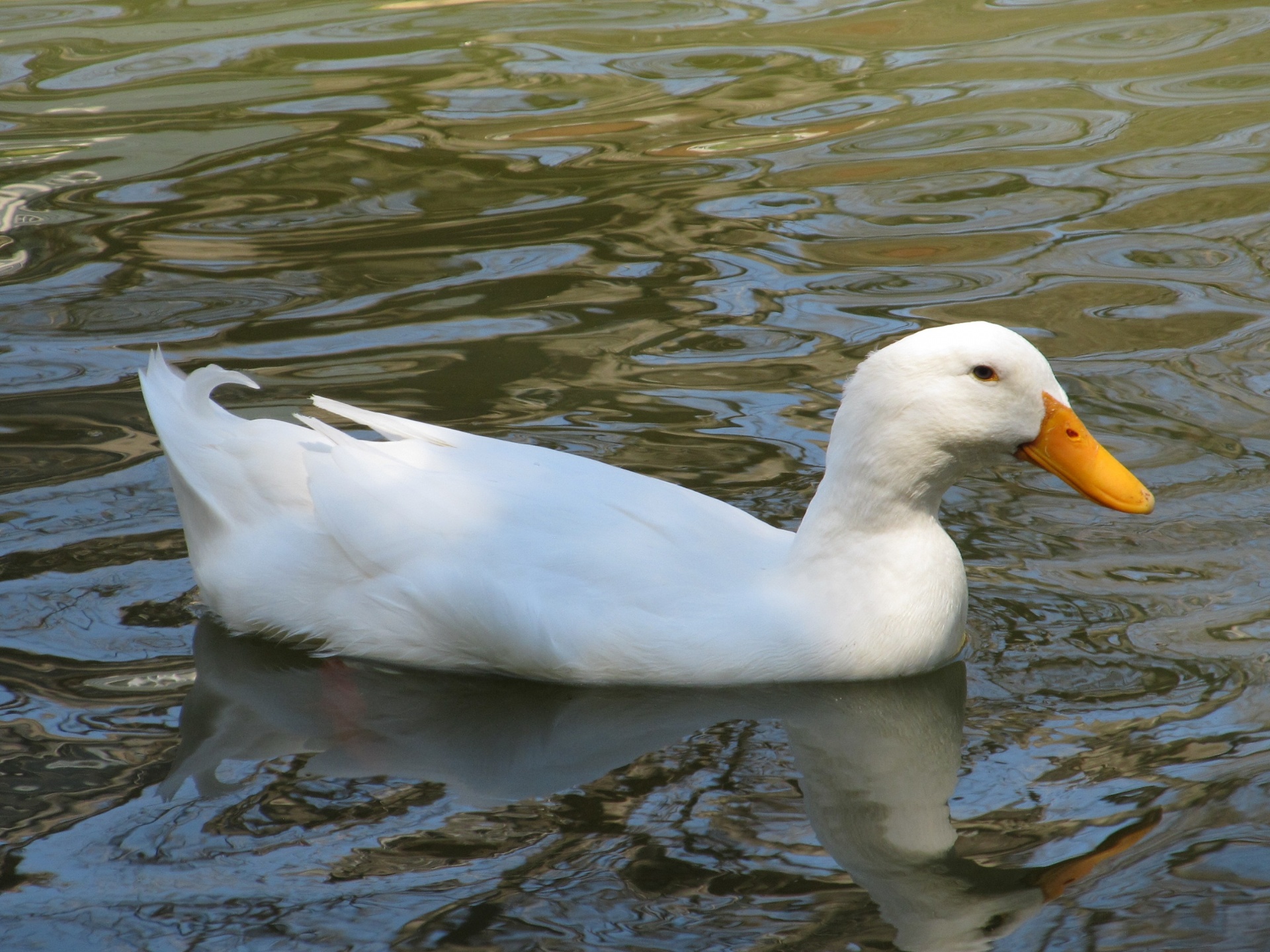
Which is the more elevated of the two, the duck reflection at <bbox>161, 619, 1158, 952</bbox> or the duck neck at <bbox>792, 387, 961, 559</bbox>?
the duck neck at <bbox>792, 387, 961, 559</bbox>

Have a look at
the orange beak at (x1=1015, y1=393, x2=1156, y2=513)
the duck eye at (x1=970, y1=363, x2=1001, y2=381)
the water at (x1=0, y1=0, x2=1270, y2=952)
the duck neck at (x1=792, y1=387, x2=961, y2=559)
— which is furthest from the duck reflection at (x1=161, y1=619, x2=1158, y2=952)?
the duck eye at (x1=970, y1=363, x2=1001, y2=381)

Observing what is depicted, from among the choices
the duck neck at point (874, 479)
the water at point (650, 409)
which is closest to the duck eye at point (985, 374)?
the duck neck at point (874, 479)

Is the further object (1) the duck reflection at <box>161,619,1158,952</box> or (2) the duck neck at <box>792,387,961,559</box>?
(2) the duck neck at <box>792,387,961,559</box>

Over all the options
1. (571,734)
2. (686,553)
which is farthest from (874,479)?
(571,734)

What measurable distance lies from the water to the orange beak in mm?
447

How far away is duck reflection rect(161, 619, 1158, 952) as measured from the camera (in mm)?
3609

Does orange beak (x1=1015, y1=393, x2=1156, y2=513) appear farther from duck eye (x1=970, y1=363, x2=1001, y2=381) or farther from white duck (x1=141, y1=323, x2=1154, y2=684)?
duck eye (x1=970, y1=363, x2=1001, y2=381)

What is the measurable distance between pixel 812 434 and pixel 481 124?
4484 mm

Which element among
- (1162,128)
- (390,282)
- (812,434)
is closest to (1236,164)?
(1162,128)

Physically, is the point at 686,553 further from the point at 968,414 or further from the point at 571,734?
the point at 968,414

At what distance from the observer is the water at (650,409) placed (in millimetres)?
3400

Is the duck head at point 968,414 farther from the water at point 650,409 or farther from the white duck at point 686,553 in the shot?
the water at point 650,409

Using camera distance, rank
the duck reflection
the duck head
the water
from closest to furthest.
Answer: the water
the duck reflection
the duck head

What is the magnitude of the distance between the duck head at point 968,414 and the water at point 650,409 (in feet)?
1.78
